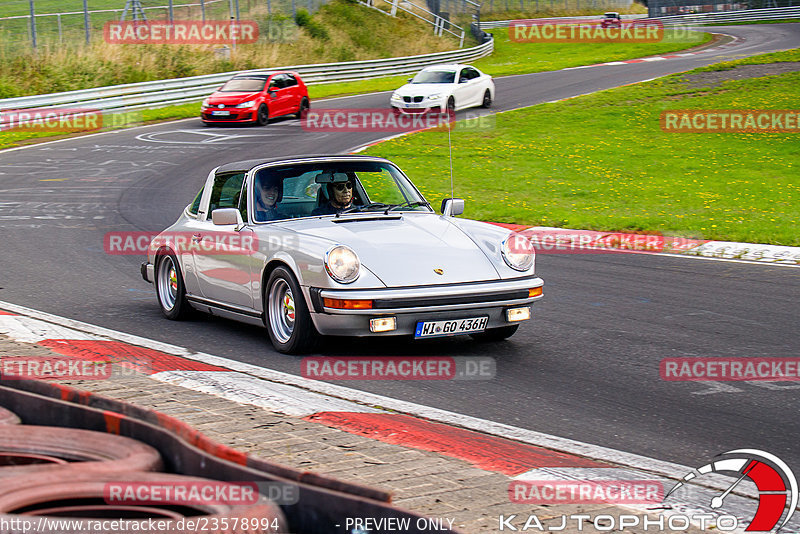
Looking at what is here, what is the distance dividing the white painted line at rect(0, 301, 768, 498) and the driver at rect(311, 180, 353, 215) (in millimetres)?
1586

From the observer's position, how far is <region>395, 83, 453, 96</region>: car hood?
28.3m

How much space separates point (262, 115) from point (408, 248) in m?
22.4

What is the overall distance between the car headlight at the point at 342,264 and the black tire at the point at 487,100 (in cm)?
2376

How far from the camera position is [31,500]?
314cm

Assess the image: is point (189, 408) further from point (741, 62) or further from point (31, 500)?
point (741, 62)

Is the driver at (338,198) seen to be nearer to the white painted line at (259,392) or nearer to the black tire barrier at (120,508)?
the white painted line at (259,392)

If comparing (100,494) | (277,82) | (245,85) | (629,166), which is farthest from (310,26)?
(100,494)

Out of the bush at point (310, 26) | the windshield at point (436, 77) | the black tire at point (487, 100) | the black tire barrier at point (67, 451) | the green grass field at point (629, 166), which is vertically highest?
the bush at point (310, 26)

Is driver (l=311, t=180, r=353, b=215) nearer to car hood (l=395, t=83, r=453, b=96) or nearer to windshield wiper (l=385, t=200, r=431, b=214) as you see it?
windshield wiper (l=385, t=200, r=431, b=214)

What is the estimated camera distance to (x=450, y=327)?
7184mm

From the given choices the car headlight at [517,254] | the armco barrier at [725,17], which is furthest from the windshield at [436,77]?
the armco barrier at [725,17]

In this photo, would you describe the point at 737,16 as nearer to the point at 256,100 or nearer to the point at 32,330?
the point at 256,100

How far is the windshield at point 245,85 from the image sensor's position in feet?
96.3

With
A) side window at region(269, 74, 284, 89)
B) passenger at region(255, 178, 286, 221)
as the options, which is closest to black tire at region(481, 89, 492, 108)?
side window at region(269, 74, 284, 89)
